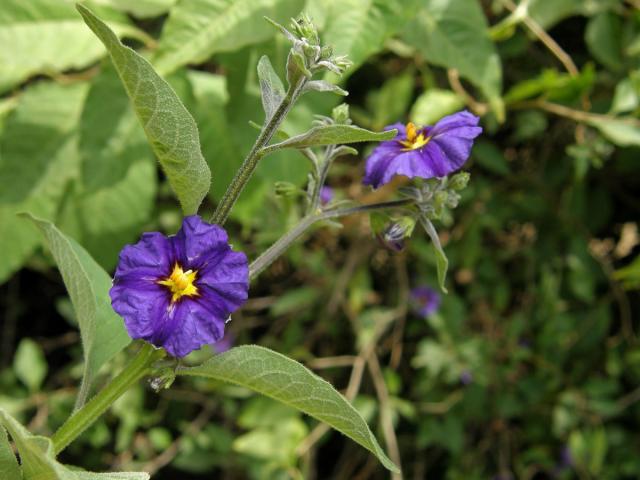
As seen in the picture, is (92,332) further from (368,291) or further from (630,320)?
(630,320)

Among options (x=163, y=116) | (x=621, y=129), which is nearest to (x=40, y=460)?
(x=163, y=116)

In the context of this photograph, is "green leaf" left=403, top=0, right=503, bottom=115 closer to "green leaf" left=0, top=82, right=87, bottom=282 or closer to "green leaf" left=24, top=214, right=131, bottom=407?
"green leaf" left=0, top=82, right=87, bottom=282

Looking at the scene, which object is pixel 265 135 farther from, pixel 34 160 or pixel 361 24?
pixel 34 160

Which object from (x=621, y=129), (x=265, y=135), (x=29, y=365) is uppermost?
(x=265, y=135)

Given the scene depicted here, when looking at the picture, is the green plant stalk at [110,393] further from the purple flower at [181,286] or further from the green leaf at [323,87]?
the green leaf at [323,87]

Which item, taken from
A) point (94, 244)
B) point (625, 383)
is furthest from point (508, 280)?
point (94, 244)

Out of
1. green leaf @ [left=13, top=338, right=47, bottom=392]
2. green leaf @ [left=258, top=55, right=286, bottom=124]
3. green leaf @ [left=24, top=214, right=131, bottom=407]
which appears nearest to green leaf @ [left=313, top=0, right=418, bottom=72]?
green leaf @ [left=258, top=55, right=286, bottom=124]
